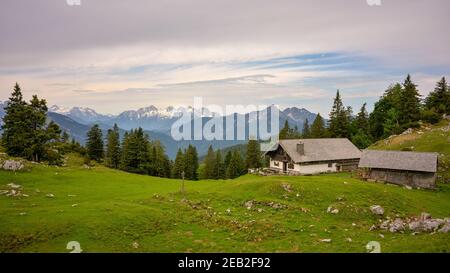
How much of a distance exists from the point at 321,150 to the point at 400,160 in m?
16.8

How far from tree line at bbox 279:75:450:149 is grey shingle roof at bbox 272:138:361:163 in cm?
2215

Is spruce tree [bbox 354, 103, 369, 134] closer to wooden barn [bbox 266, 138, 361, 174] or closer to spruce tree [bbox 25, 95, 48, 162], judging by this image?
wooden barn [bbox 266, 138, 361, 174]

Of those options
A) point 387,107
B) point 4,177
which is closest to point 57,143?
point 4,177

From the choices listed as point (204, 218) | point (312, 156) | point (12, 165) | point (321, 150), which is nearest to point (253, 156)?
point (321, 150)

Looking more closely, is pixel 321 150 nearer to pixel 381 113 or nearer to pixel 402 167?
pixel 402 167

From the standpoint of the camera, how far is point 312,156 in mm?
63906

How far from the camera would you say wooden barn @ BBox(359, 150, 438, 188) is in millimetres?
49156

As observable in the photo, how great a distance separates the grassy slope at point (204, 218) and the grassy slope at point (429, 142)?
16740 mm

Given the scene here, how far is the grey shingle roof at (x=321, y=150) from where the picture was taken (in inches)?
2506

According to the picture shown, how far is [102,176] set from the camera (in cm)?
5341

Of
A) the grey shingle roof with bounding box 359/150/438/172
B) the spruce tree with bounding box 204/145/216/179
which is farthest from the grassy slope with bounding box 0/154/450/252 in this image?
the spruce tree with bounding box 204/145/216/179

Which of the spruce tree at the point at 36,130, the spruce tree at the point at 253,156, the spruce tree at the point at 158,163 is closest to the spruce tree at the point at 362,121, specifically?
the spruce tree at the point at 253,156

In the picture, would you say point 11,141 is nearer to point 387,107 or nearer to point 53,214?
point 53,214
